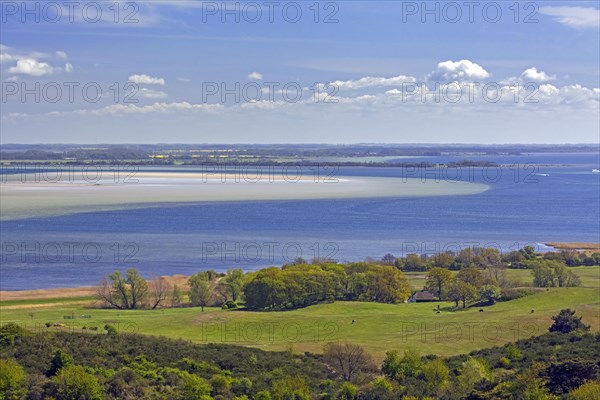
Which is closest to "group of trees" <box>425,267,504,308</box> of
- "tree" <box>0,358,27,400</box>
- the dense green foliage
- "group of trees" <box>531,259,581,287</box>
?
"group of trees" <box>531,259,581,287</box>

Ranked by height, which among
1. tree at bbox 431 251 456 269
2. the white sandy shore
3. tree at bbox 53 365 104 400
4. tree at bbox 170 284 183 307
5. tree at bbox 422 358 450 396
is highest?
the white sandy shore

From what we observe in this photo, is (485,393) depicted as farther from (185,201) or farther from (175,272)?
(185,201)

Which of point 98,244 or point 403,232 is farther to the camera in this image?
point 403,232

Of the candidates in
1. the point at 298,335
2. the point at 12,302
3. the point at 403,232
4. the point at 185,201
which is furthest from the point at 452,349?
the point at 185,201

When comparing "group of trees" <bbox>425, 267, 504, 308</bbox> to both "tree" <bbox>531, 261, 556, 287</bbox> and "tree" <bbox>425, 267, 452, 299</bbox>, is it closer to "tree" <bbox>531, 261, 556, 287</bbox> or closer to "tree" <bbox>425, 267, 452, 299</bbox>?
"tree" <bbox>425, 267, 452, 299</bbox>

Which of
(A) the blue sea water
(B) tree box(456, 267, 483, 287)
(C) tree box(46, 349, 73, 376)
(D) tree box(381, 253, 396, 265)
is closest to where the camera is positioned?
(C) tree box(46, 349, 73, 376)

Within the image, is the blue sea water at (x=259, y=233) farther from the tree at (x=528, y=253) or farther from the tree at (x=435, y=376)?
the tree at (x=435, y=376)

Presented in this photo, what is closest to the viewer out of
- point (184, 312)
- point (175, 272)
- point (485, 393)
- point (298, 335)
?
point (485, 393)
